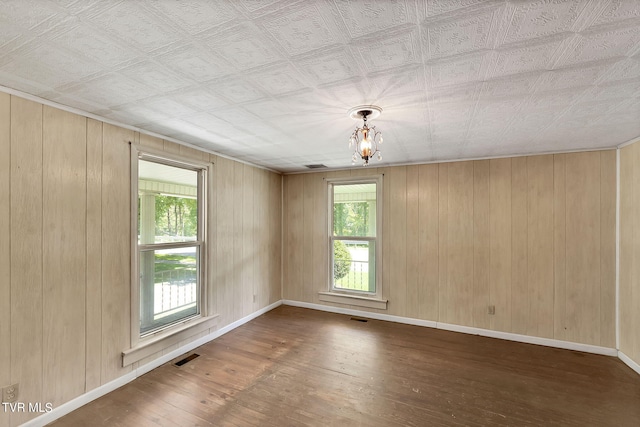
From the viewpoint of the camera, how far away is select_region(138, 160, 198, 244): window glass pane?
112 inches

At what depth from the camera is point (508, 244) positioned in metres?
3.65

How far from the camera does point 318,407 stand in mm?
2250

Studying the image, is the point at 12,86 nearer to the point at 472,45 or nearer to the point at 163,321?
the point at 163,321

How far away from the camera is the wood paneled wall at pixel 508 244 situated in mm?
3240

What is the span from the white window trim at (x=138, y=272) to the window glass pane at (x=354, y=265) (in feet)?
7.12

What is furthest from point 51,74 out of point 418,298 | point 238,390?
point 418,298

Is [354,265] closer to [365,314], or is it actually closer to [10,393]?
[365,314]

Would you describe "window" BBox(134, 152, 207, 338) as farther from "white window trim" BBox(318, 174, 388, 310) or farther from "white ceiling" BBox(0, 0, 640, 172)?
"white window trim" BBox(318, 174, 388, 310)

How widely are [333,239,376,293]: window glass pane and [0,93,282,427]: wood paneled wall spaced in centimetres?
278

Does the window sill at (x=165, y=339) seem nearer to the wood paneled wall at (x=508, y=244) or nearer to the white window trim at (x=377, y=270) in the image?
the white window trim at (x=377, y=270)

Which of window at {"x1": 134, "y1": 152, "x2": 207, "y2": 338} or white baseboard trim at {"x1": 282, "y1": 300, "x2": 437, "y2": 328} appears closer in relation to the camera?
window at {"x1": 134, "y1": 152, "x2": 207, "y2": 338}

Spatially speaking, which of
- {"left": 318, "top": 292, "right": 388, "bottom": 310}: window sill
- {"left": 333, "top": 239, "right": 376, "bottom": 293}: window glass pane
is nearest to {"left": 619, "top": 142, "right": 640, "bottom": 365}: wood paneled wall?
{"left": 318, "top": 292, "right": 388, "bottom": 310}: window sill

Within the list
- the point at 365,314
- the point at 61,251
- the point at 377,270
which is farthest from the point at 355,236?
the point at 61,251

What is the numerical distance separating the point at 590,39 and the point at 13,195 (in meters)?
3.57
